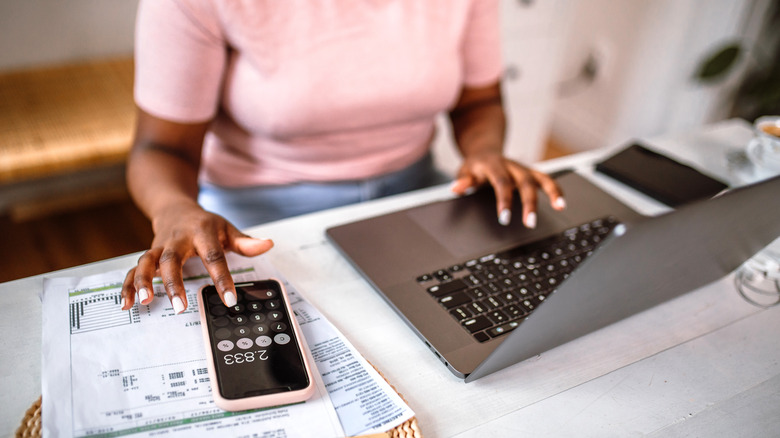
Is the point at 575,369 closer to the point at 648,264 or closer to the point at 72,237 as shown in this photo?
the point at 648,264

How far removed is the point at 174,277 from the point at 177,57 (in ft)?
1.10

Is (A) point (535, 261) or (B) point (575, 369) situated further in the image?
(A) point (535, 261)

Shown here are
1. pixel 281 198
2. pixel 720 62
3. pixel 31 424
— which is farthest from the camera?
pixel 720 62

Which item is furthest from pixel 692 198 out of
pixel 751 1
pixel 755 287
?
pixel 751 1

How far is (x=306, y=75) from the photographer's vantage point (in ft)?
2.66

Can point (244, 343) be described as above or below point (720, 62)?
above

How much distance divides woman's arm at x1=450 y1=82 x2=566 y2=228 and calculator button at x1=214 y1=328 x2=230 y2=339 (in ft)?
1.19

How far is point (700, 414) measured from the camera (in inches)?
20.6

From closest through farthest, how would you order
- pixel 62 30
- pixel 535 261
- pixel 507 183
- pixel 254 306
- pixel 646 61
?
pixel 254 306
pixel 535 261
pixel 507 183
pixel 62 30
pixel 646 61

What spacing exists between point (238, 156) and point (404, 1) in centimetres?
34

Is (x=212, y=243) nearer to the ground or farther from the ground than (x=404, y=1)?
nearer to the ground

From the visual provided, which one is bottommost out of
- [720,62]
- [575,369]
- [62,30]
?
[720,62]

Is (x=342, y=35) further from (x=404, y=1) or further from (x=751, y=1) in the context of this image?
(x=751, y=1)

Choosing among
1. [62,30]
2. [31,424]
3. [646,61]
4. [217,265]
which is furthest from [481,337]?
[646,61]
